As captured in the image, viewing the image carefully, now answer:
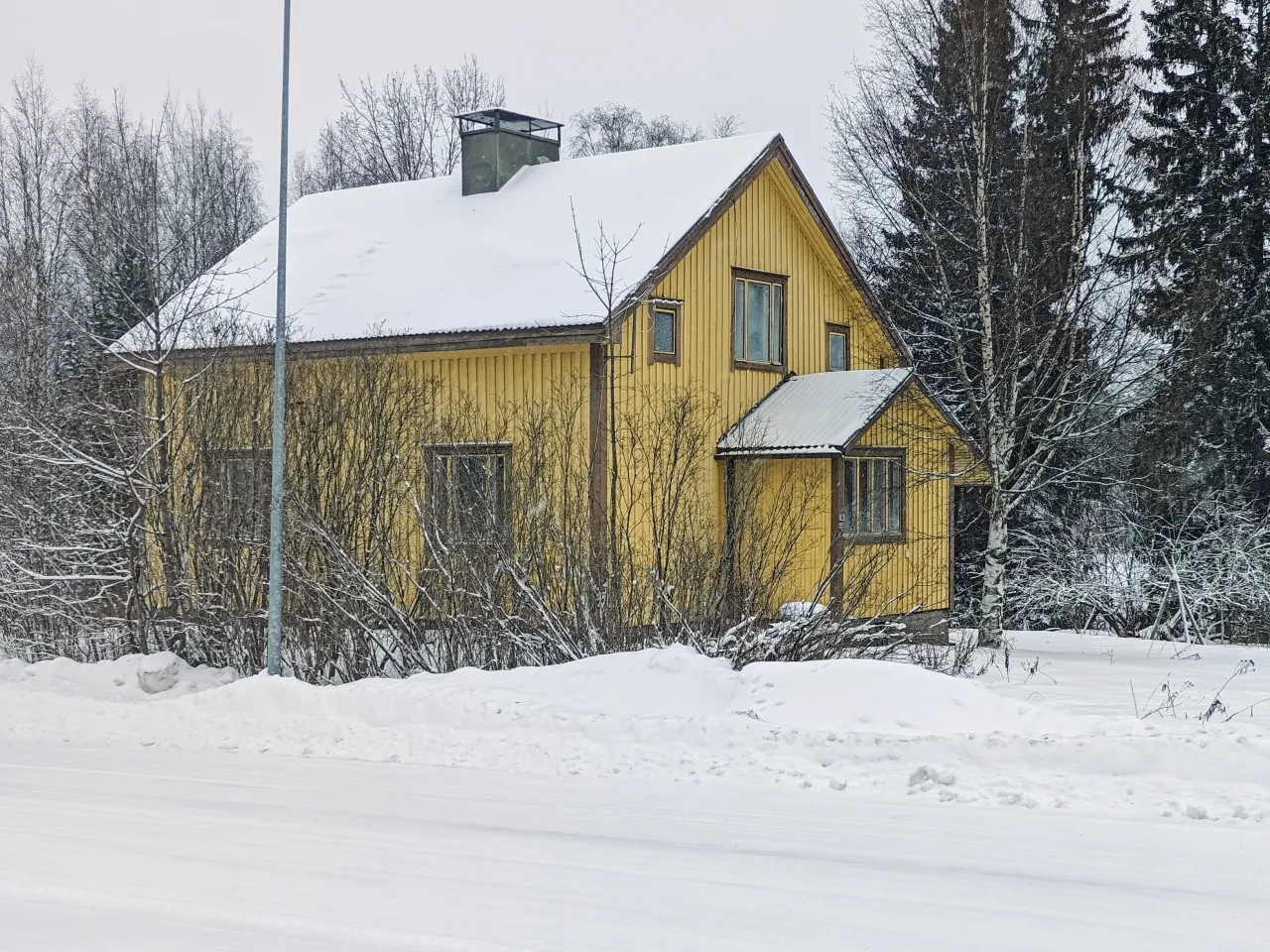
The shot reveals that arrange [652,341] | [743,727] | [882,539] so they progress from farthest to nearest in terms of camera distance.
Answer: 1. [882,539]
2. [652,341]
3. [743,727]

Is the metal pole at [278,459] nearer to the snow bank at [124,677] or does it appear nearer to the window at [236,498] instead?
the snow bank at [124,677]

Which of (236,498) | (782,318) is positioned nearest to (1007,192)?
(782,318)

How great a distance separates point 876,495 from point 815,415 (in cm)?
208

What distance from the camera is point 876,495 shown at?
67.8 feet

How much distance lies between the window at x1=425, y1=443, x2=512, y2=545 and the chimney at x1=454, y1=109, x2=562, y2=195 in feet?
29.6

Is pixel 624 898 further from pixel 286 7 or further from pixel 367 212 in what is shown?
pixel 367 212

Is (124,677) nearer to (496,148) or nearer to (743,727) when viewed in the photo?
(743,727)

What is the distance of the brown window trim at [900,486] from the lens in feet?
64.6

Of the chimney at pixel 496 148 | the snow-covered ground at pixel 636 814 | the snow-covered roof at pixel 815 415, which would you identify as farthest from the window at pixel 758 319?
the snow-covered ground at pixel 636 814

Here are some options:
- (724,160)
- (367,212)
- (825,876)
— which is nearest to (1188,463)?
(724,160)

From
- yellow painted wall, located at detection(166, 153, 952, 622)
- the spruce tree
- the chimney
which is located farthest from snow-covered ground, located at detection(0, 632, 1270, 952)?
the spruce tree

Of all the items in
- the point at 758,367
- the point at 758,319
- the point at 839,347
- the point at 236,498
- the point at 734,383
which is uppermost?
the point at 758,319

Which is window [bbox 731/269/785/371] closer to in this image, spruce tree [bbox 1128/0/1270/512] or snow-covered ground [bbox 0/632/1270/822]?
snow-covered ground [bbox 0/632/1270/822]

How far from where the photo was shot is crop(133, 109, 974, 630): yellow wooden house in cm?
1688
